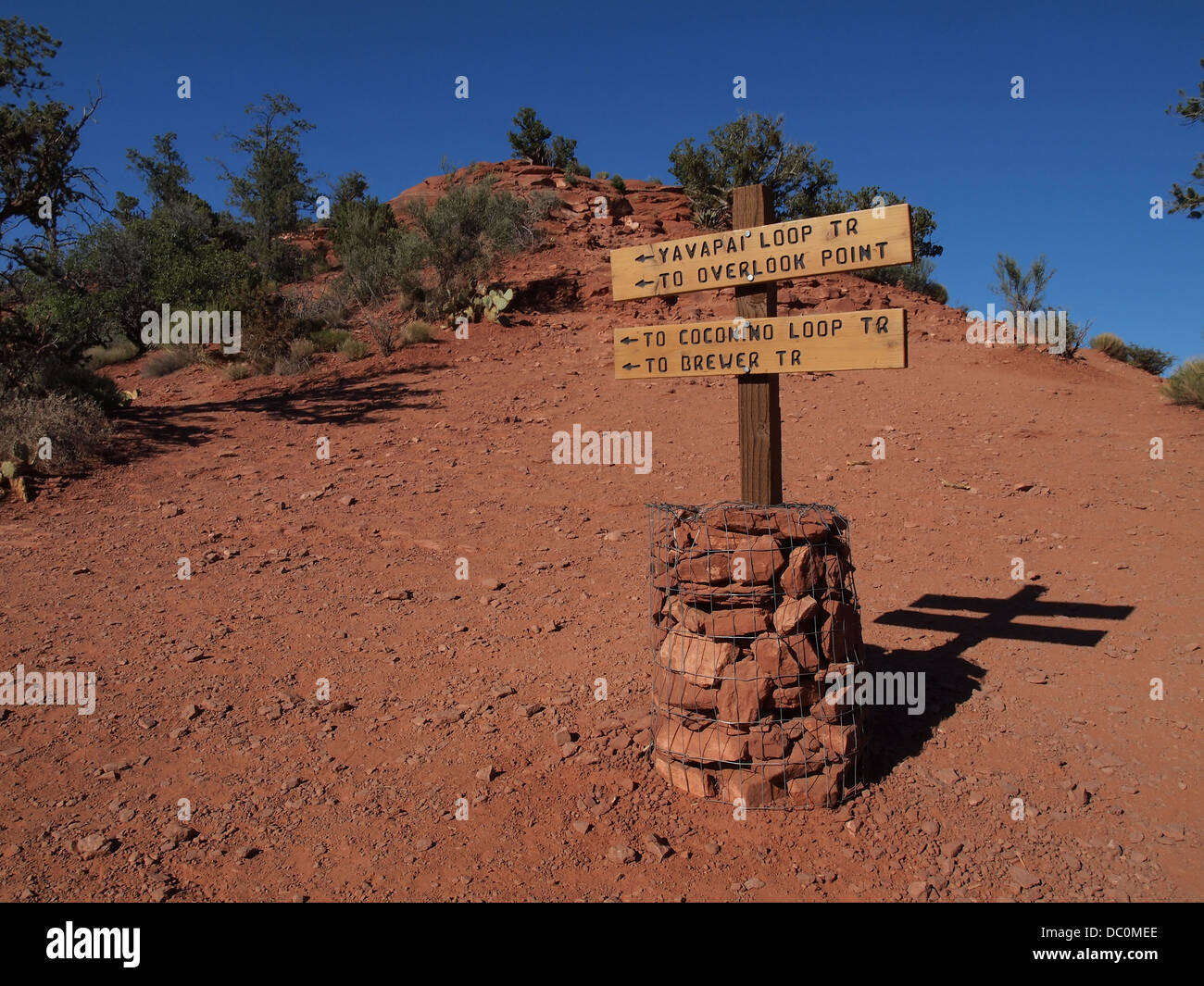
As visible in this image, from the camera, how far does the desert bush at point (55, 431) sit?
8742 mm

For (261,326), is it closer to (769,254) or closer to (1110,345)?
(769,254)

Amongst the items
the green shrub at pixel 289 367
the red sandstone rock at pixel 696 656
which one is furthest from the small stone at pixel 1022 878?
the green shrub at pixel 289 367

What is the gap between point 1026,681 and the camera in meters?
4.71

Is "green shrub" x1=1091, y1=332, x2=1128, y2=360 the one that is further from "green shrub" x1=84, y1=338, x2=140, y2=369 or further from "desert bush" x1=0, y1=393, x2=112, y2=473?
"green shrub" x1=84, y1=338, x2=140, y2=369

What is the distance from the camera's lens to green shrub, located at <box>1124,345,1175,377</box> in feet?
53.6

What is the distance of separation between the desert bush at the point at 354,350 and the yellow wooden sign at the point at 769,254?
10935mm

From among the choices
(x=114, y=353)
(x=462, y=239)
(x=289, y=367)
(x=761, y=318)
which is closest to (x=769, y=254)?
(x=761, y=318)

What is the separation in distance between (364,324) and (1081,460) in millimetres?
12960

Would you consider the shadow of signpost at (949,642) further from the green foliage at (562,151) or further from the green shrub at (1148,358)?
the green foliage at (562,151)

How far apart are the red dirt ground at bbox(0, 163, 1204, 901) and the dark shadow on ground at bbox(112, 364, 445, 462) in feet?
0.43

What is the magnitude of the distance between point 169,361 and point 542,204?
10.3 metres
